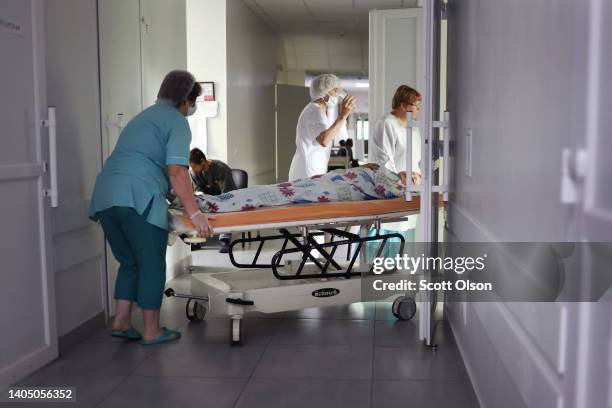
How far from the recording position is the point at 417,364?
320 centimetres

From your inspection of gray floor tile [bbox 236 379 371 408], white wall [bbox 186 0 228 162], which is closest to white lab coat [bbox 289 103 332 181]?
gray floor tile [bbox 236 379 371 408]

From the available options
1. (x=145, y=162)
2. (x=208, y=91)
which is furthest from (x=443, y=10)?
(x=208, y=91)

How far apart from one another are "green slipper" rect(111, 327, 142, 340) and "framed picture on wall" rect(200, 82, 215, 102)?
4.49 metres

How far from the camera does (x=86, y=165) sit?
3.81m

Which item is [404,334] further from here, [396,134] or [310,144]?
[310,144]

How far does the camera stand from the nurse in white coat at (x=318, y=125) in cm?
493

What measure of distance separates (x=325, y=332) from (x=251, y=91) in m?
6.11

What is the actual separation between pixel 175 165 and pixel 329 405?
4.57 feet

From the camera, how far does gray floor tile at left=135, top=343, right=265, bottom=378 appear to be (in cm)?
312

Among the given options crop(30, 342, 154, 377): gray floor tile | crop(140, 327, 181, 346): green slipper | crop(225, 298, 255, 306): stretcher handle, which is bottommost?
crop(30, 342, 154, 377): gray floor tile

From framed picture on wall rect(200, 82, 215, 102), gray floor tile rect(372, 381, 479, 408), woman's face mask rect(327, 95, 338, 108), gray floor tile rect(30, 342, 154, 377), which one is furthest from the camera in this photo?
framed picture on wall rect(200, 82, 215, 102)

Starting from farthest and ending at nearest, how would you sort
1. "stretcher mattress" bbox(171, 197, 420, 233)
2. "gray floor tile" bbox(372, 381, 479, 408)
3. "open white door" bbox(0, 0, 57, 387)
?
"stretcher mattress" bbox(171, 197, 420, 233) < "open white door" bbox(0, 0, 57, 387) < "gray floor tile" bbox(372, 381, 479, 408)

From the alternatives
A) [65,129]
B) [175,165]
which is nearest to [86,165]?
[65,129]

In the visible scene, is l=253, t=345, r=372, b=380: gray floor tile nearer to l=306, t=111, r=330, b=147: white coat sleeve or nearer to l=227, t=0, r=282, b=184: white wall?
l=306, t=111, r=330, b=147: white coat sleeve
